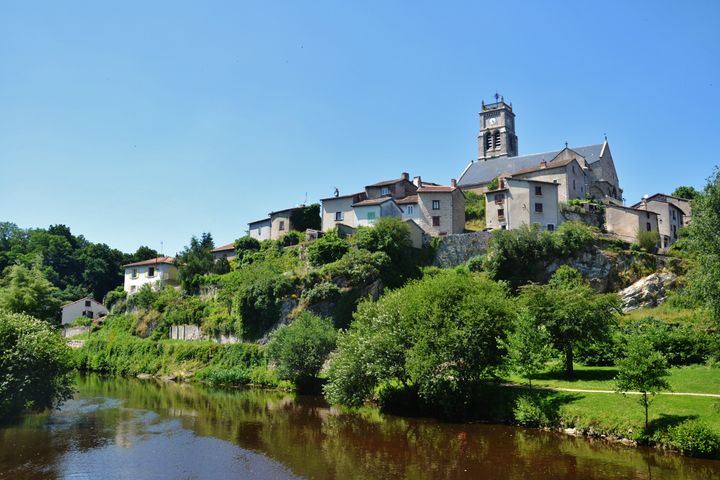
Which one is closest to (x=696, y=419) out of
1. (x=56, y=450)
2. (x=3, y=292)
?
(x=56, y=450)

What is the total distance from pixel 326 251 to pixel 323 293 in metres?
6.06

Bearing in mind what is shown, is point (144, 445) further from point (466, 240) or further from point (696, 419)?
point (466, 240)

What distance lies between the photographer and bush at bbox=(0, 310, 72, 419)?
2943cm

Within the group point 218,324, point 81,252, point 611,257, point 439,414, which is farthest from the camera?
point 81,252

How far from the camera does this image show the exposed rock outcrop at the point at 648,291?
1822 inches

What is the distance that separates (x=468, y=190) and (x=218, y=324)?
35.5 metres

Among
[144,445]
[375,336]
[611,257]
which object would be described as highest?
[611,257]

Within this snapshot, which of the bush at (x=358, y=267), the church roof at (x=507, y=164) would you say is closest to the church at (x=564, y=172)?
the church roof at (x=507, y=164)

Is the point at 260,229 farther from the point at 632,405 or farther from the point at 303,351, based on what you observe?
the point at 632,405

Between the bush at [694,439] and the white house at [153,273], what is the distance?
6558cm

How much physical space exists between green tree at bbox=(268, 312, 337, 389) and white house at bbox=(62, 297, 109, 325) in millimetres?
50327

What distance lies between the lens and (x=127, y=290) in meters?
80.9

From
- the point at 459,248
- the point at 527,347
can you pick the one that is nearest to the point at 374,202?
the point at 459,248

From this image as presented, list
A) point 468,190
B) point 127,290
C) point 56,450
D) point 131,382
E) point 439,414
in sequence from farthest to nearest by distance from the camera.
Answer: point 127,290
point 468,190
point 131,382
point 439,414
point 56,450
